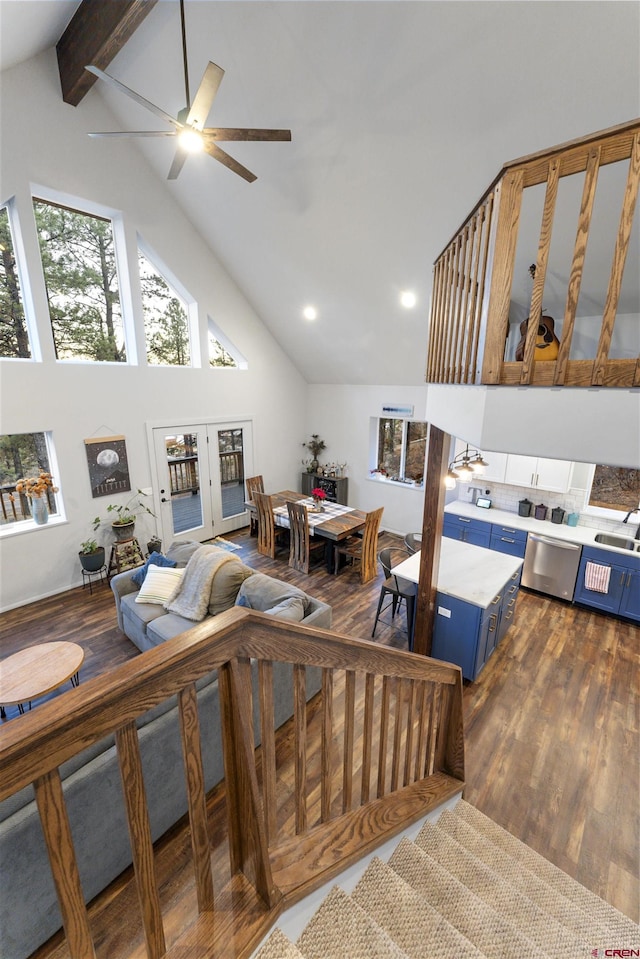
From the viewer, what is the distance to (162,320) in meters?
5.60

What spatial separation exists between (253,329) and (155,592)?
461 centimetres

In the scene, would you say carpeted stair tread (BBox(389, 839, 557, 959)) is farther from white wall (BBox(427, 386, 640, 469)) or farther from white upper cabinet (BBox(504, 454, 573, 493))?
white upper cabinet (BBox(504, 454, 573, 493))

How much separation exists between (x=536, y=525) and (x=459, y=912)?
14.0ft

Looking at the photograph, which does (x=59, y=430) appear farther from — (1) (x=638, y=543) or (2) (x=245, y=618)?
(1) (x=638, y=543)

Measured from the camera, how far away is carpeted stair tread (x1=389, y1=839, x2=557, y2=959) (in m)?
1.45

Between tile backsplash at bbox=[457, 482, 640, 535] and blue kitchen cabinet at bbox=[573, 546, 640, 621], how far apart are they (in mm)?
513

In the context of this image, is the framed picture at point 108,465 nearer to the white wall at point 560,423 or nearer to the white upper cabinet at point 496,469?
the white wall at point 560,423

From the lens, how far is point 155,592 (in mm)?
3688

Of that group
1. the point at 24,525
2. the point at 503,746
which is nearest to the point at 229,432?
the point at 24,525

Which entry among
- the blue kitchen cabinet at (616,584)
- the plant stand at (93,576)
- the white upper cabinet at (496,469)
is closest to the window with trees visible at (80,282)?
the plant stand at (93,576)

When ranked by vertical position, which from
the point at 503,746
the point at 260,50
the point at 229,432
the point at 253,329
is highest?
the point at 260,50

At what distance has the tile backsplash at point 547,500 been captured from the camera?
479 cm

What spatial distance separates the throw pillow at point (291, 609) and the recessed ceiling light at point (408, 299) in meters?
3.60

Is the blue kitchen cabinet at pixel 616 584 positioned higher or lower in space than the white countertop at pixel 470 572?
lower
